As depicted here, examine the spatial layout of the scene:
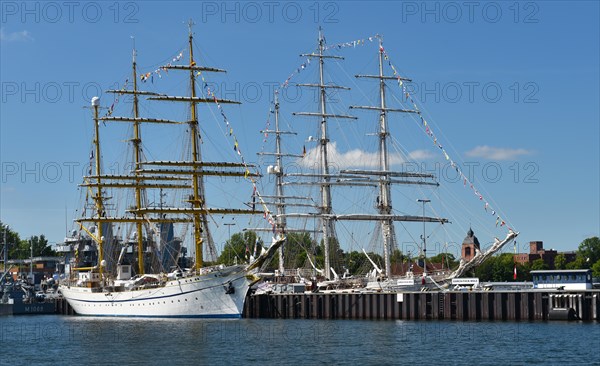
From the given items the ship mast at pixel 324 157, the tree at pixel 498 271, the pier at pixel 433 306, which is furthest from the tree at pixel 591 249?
the pier at pixel 433 306

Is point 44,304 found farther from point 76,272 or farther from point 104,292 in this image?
point 104,292

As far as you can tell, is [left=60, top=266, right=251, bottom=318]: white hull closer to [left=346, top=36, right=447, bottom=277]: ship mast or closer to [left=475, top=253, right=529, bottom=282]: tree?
[left=346, top=36, right=447, bottom=277]: ship mast

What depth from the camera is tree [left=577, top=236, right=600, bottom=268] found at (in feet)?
628

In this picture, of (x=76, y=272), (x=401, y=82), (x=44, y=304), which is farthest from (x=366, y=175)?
(x=44, y=304)

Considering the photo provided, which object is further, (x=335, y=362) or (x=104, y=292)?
(x=104, y=292)

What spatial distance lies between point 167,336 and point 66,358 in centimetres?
1232

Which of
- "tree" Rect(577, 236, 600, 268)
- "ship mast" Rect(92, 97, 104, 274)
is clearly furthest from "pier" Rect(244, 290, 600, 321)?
"tree" Rect(577, 236, 600, 268)

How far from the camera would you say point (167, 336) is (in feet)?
224

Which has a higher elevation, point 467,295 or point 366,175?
point 366,175

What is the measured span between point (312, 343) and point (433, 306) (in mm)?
20194

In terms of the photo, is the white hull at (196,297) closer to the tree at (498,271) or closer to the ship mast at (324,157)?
the ship mast at (324,157)

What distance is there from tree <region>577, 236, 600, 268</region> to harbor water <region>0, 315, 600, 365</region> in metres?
122

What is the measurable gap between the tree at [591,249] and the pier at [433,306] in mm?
114745

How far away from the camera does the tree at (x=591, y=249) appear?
628ft
